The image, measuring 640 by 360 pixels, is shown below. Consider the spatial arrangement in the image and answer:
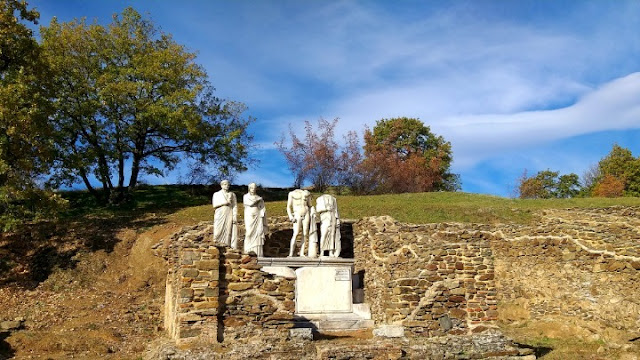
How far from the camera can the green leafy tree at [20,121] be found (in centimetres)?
1689

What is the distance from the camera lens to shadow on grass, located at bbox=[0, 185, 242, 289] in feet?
56.5

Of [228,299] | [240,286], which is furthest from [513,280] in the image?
[228,299]

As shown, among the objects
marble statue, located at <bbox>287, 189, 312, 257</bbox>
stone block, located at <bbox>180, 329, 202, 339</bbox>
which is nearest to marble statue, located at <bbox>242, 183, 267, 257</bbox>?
marble statue, located at <bbox>287, 189, 312, 257</bbox>

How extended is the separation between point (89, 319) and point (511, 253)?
11743 mm

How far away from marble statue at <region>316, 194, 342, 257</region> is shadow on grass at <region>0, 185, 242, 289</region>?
7.86 m

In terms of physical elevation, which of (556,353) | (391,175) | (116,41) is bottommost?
(556,353)

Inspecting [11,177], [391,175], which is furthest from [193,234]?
[391,175]

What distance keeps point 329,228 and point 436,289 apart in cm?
516

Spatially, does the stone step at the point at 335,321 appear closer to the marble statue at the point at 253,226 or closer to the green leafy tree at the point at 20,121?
the marble statue at the point at 253,226

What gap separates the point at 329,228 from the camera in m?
15.8

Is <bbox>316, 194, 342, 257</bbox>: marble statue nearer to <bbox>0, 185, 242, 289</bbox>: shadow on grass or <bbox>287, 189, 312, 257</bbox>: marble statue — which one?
<bbox>287, 189, 312, 257</bbox>: marble statue

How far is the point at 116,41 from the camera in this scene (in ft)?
85.3

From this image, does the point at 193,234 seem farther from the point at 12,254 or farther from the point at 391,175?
the point at 391,175

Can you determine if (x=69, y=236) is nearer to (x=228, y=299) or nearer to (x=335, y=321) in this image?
(x=335, y=321)
